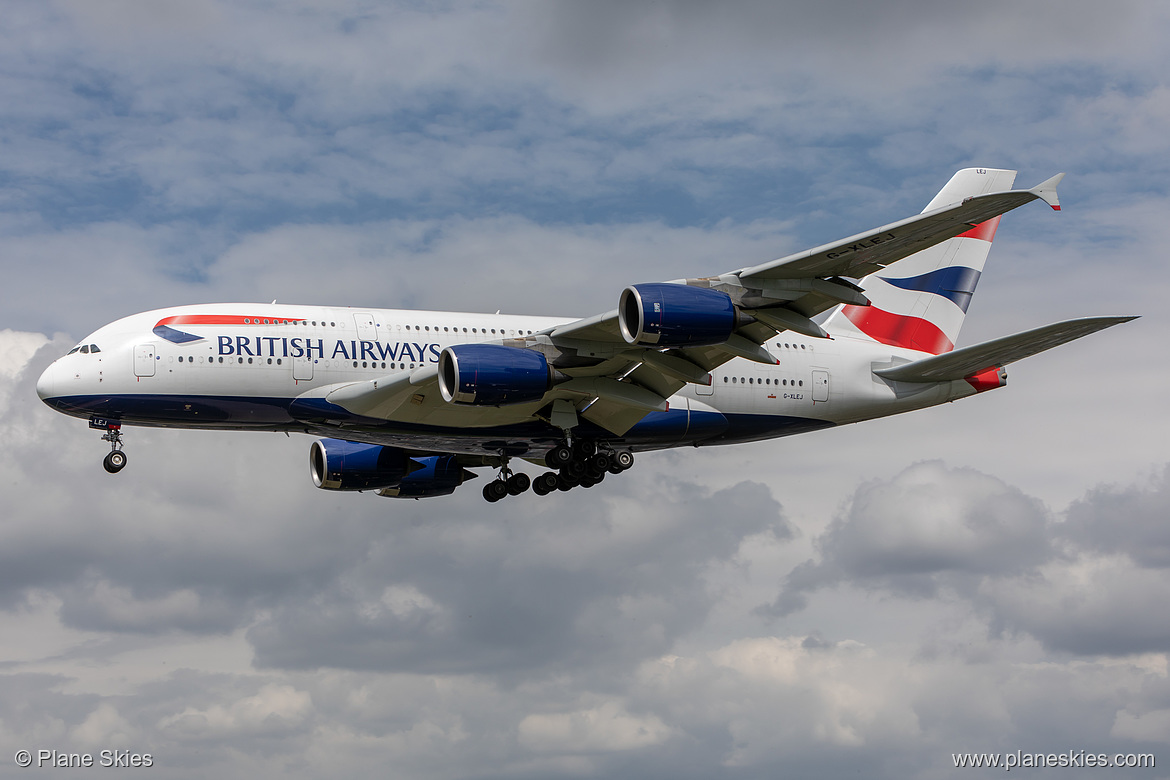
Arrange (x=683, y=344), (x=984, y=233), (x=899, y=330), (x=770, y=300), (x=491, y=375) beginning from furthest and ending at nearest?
(x=984, y=233)
(x=899, y=330)
(x=491, y=375)
(x=770, y=300)
(x=683, y=344)

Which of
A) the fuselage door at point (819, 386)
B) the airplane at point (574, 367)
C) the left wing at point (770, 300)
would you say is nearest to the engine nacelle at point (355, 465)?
the airplane at point (574, 367)

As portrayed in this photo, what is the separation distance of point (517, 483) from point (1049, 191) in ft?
68.6

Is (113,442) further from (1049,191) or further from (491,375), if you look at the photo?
(1049,191)

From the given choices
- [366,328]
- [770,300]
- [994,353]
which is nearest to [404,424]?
[366,328]

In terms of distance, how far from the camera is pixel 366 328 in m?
34.6

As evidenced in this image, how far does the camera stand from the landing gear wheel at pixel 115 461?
1337 inches

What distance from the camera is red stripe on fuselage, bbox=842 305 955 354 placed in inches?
1625

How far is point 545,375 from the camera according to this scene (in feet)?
103

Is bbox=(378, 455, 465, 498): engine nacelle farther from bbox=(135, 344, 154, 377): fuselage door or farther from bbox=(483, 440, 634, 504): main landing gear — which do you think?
bbox=(135, 344, 154, 377): fuselage door

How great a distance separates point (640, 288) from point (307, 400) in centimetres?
1044

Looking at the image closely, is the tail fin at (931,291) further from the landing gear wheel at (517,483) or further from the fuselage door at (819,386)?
the landing gear wheel at (517,483)

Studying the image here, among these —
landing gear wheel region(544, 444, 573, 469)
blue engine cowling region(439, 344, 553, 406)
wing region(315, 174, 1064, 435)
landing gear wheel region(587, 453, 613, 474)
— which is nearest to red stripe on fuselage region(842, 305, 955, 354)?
wing region(315, 174, 1064, 435)

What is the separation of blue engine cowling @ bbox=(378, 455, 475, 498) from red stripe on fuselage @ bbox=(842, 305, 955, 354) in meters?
15.2

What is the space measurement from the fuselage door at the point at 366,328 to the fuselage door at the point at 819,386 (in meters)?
14.2
